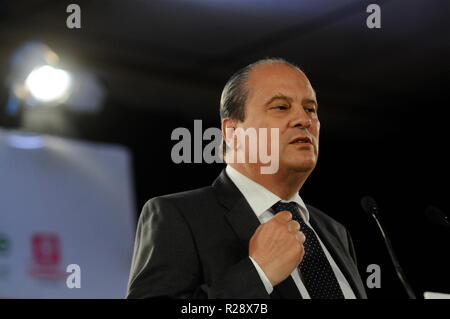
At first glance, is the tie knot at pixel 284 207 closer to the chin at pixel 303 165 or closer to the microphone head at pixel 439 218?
the chin at pixel 303 165

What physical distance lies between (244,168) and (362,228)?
8.31 feet

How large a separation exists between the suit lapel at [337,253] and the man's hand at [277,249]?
0.83 feet

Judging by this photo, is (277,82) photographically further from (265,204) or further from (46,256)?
(46,256)

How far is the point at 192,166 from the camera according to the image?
146 inches

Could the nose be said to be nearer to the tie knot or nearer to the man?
the man

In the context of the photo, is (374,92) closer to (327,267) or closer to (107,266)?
(107,266)

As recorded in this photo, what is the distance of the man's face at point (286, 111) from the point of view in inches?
58.3

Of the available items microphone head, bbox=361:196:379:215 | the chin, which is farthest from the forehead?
microphone head, bbox=361:196:379:215

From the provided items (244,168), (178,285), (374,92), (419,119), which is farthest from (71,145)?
(178,285)

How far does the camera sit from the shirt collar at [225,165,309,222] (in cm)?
148

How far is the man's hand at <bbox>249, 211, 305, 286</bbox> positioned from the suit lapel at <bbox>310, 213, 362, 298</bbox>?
0.25 metres

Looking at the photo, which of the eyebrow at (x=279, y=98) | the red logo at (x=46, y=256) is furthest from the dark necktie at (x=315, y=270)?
the red logo at (x=46, y=256)
